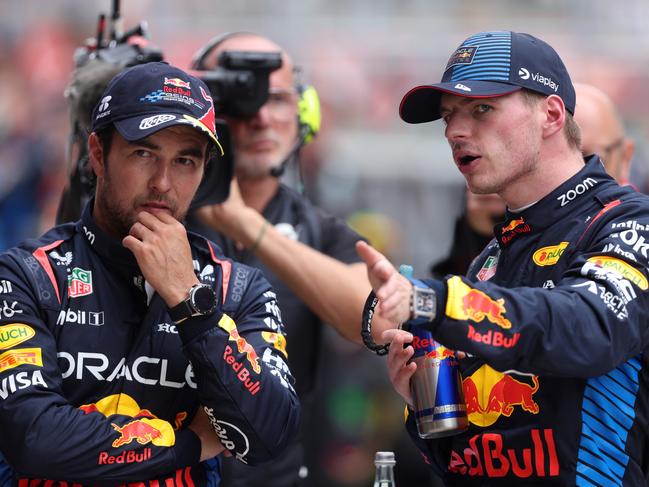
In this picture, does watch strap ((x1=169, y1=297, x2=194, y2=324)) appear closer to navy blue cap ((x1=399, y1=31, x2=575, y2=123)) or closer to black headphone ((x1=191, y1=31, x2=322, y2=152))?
navy blue cap ((x1=399, y1=31, x2=575, y2=123))

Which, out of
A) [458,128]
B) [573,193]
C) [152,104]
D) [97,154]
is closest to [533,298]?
[573,193]

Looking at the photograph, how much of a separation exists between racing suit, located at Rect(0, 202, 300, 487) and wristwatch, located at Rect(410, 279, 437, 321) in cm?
58

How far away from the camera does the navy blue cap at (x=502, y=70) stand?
280cm

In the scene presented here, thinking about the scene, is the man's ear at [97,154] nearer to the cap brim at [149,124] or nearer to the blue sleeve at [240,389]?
the cap brim at [149,124]

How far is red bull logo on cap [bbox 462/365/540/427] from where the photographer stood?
266cm

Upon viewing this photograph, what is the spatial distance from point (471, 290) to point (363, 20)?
27.1ft

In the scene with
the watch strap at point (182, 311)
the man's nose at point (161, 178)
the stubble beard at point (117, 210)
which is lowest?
the watch strap at point (182, 311)

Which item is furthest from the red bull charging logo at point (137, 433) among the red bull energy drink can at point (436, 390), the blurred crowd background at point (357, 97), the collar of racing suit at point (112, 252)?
the blurred crowd background at point (357, 97)

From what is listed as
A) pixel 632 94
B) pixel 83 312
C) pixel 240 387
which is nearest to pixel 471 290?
pixel 240 387

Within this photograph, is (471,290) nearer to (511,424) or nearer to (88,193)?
(511,424)

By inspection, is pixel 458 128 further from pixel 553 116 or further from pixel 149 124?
pixel 149 124

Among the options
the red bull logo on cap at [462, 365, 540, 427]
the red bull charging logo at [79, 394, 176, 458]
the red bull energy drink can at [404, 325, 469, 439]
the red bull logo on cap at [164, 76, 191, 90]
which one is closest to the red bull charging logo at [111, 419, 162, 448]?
the red bull charging logo at [79, 394, 176, 458]

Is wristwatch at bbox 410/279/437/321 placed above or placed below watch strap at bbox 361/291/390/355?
below

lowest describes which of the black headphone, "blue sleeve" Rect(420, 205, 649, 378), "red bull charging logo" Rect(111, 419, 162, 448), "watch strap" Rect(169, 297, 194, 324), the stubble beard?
"red bull charging logo" Rect(111, 419, 162, 448)
